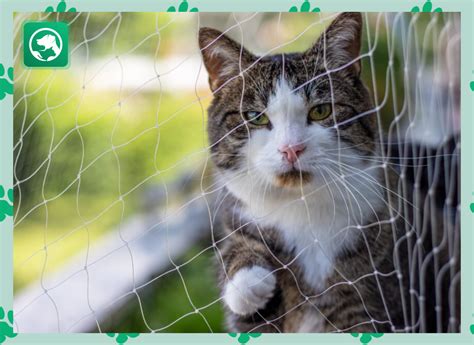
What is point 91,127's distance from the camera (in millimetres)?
1397

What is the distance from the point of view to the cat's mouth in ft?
3.49

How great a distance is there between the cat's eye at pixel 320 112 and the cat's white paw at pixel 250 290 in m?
0.28

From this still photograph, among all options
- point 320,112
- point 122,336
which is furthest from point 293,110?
point 122,336

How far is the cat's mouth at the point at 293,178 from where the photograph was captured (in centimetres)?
106

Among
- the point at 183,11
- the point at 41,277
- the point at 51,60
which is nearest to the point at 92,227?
the point at 41,277

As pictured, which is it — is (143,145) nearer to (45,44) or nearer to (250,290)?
(45,44)

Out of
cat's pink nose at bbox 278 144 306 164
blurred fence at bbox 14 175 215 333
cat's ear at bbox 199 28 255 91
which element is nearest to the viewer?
cat's pink nose at bbox 278 144 306 164

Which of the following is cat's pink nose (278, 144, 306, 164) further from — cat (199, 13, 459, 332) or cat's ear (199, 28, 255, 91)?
cat's ear (199, 28, 255, 91)

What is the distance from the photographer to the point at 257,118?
1.10 meters

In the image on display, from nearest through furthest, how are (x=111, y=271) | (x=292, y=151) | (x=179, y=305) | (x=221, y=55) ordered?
(x=292, y=151) < (x=221, y=55) < (x=111, y=271) < (x=179, y=305)

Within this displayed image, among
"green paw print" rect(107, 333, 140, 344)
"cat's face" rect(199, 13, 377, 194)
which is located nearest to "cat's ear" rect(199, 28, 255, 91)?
"cat's face" rect(199, 13, 377, 194)

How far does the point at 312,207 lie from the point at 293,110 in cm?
19

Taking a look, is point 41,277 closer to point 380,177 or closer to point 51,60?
point 51,60

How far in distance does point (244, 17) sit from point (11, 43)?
1.45ft
